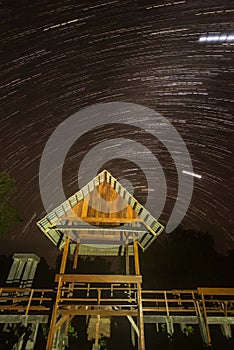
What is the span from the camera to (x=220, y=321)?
10.0 m

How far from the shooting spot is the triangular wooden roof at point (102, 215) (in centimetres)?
1028

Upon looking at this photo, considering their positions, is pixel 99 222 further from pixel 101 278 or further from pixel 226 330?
pixel 226 330

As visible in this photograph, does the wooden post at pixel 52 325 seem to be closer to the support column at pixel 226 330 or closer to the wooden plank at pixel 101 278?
the wooden plank at pixel 101 278

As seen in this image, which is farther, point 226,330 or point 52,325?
point 226,330

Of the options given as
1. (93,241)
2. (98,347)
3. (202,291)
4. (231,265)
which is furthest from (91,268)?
(202,291)

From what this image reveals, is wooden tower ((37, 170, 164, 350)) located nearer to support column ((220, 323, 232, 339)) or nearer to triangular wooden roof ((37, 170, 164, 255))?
triangular wooden roof ((37, 170, 164, 255))

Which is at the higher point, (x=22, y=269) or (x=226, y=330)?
(x=22, y=269)

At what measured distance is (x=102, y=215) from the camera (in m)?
10.8

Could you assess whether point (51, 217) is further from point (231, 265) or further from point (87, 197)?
point (231, 265)

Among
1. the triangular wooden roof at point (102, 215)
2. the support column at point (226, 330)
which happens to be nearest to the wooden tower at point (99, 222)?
the triangular wooden roof at point (102, 215)

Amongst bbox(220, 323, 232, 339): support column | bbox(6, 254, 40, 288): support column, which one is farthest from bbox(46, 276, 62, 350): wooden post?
bbox(220, 323, 232, 339): support column

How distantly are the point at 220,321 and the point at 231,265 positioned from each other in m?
22.9

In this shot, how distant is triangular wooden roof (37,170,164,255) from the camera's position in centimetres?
1028

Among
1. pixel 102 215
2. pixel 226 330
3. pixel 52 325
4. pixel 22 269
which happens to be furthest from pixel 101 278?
pixel 22 269
